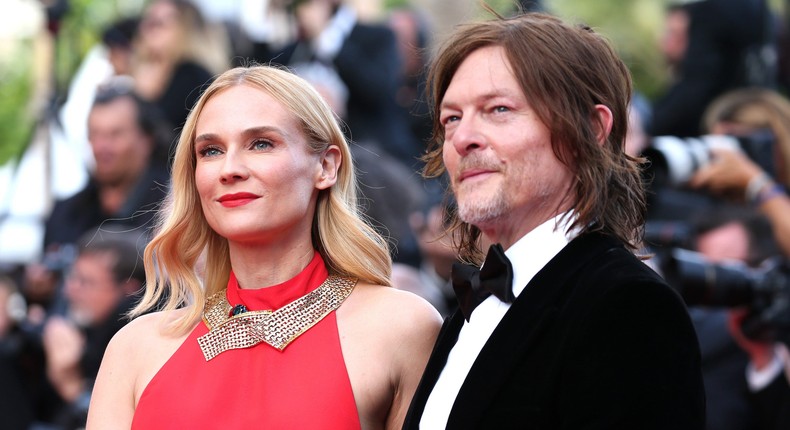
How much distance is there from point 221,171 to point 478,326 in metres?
0.75

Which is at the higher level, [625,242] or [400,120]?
[625,242]

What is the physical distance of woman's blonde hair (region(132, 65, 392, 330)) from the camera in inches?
120

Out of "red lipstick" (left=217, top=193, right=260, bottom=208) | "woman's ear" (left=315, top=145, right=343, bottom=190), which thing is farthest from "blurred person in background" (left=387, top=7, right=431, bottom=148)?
"red lipstick" (left=217, top=193, right=260, bottom=208)

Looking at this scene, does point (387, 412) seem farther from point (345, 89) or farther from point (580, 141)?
point (345, 89)

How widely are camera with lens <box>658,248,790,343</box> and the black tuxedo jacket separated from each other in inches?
69.0

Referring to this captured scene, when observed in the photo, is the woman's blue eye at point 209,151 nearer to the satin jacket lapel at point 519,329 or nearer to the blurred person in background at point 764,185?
the satin jacket lapel at point 519,329

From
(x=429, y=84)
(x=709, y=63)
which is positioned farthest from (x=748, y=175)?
(x=429, y=84)

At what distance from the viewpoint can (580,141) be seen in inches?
102

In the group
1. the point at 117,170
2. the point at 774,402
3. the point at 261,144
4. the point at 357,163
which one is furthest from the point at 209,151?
the point at 117,170

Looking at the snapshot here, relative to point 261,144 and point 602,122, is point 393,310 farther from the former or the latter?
point 602,122

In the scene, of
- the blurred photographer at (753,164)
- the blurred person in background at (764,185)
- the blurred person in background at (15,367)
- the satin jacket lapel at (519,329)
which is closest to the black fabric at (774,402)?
the blurred person in background at (764,185)

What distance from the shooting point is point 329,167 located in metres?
3.12

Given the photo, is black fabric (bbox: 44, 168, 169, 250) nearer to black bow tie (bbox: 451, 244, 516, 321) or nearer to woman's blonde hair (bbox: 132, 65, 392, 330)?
woman's blonde hair (bbox: 132, 65, 392, 330)

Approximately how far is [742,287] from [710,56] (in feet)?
8.41
